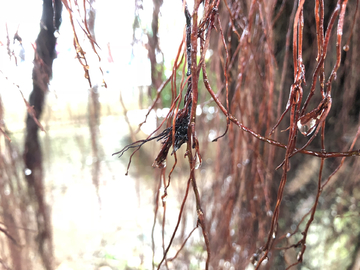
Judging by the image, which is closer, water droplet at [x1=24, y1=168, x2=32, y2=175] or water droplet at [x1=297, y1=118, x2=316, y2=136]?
water droplet at [x1=297, y1=118, x2=316, y2=136]

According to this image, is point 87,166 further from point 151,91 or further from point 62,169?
point 151,91

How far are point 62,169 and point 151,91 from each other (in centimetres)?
81

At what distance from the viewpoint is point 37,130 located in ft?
2.80

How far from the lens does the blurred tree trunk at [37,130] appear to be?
0.63 metres

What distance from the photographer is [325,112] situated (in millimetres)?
274

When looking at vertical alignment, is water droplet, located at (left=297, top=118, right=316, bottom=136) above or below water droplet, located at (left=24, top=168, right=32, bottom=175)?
above

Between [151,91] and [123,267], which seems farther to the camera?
[123,267]

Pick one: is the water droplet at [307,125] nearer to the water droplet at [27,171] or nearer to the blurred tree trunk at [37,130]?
Result: the blurred tree trunk at [37,130]

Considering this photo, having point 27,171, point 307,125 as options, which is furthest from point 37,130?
point 307,125

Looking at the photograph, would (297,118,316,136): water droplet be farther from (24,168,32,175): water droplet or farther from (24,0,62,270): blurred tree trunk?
(24,168,32,175): water droplet

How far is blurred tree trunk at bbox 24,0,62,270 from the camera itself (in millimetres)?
626

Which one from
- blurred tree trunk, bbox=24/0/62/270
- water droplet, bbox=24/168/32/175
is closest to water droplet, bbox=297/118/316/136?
blurred tree trunk, bbox=24/0/62/270

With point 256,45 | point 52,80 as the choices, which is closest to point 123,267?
point 52,80

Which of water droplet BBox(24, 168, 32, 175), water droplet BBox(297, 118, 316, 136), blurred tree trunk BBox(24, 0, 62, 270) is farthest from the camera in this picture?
water droplet BBox(24, 168, 32, 175)
